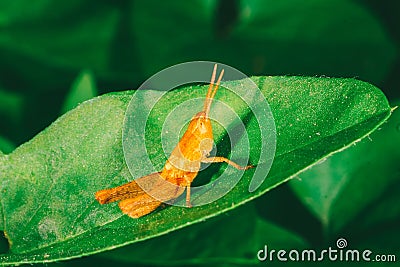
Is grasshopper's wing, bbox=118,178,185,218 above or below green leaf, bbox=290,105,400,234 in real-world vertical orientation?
below

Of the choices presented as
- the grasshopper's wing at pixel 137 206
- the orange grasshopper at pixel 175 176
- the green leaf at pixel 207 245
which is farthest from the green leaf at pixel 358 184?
the grasshopper's wing at pixel 137 206

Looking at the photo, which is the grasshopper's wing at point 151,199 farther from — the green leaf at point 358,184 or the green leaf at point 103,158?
the green leaf at point 358,184

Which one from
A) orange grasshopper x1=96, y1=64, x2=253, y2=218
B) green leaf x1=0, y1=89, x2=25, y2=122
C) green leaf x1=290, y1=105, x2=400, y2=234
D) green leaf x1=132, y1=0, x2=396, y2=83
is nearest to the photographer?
orange grasshopper x1=96, y1=64, x2=253, y2=218

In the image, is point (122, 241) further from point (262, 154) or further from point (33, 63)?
point (33, 63)

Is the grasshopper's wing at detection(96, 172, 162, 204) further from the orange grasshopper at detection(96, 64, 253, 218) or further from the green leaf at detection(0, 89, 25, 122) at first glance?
the green leaf at detection(0, 89, 25, 122)

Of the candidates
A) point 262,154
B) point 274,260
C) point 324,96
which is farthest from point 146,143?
point 274,260

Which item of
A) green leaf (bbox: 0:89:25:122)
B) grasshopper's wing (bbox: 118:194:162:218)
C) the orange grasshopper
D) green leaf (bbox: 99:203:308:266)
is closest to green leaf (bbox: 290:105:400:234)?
green leaf (bbox: 99:203:308:266)
